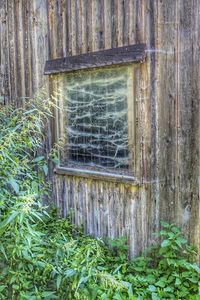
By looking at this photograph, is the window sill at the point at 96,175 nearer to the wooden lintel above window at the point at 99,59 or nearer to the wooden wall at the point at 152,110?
the wooden wall at the point at 152,110

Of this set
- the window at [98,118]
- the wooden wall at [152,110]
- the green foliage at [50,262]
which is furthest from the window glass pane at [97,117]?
the green foliage at [50,262]

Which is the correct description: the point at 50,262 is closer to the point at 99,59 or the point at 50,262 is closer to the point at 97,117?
the point at 97,117

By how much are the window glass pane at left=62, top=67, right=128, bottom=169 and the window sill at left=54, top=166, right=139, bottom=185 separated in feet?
0.32

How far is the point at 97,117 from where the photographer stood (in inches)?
144

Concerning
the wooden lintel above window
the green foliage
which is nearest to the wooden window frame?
the wooden lintel above window

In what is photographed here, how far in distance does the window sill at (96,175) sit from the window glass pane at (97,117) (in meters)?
0.10

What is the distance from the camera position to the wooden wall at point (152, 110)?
2979 millimetres

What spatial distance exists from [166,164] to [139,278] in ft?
3.43

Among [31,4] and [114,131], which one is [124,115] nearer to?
[114,131]

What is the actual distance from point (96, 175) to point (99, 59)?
1218mm

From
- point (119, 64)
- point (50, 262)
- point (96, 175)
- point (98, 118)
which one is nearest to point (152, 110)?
point (119, 64)

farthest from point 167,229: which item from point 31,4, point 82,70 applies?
point 31,4

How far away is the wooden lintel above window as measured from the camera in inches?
124

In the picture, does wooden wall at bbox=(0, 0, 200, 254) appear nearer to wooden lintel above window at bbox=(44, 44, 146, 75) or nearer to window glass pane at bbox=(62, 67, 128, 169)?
wooden lintel above window at bbox=(44, 44, 146, 75)
